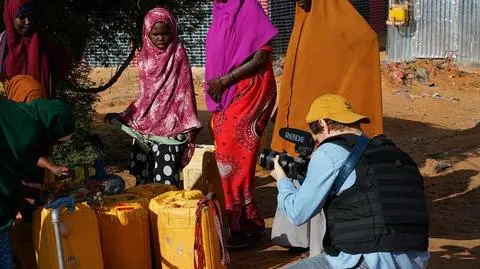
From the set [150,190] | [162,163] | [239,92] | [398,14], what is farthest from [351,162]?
[398,14]

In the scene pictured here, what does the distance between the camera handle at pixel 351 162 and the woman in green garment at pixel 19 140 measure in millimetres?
1394

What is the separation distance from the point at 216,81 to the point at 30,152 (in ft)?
6.15

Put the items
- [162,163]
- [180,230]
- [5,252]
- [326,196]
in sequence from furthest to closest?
[162,163], [180,230], [5,252], [326,196]

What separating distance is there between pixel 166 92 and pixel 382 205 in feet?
8.47

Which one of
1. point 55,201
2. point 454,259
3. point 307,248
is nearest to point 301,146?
point 55,201

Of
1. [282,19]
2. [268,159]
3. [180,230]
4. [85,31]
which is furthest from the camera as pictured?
[282,19]

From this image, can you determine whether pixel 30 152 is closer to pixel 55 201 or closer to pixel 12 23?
pixel 55 201

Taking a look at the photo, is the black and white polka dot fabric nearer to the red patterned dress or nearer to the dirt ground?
the red patterned dress

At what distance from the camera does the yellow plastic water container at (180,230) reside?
4402 mm

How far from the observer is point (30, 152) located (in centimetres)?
371

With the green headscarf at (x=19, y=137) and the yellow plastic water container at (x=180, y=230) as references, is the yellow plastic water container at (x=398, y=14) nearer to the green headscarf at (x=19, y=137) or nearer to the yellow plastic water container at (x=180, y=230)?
the yellow plastic water container at (x=180, y=230)

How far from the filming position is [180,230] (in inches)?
175

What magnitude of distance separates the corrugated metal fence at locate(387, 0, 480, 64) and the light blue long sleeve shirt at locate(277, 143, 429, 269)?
12.8 m

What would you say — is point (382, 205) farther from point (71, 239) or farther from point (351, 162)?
point (71, 239)
